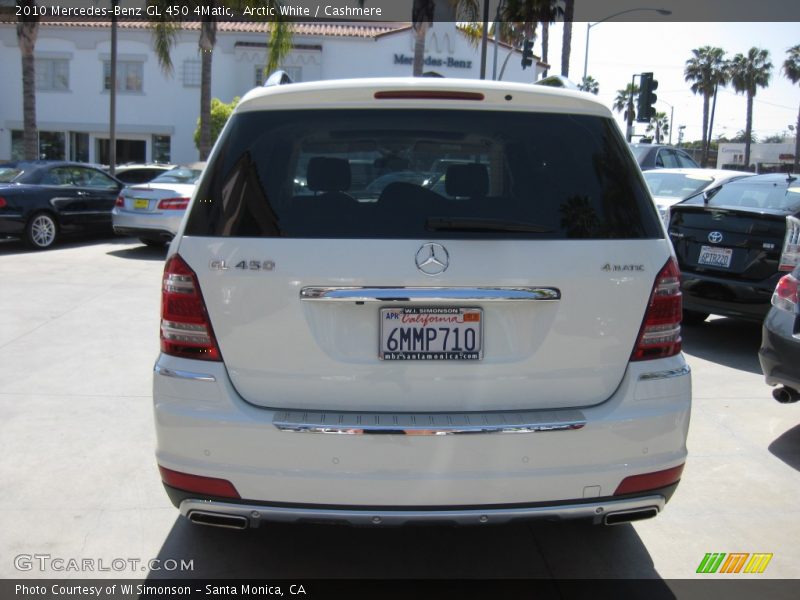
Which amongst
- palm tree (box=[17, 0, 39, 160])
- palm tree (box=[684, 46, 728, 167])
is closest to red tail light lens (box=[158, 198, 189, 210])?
palm tree (box=[17, 0, 39, 160])

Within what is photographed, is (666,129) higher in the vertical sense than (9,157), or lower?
higher

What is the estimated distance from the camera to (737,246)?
7270 millimetres

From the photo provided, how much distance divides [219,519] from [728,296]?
5719 millimetres

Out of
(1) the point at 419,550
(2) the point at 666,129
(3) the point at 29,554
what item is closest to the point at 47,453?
(3) the point at 29,554

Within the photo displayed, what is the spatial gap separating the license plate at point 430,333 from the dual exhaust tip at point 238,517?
77 centimetres

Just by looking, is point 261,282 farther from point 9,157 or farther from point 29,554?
point 9,157

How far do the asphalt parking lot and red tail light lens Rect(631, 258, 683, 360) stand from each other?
1064 millimetres

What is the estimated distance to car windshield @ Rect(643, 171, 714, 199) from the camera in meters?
10.9

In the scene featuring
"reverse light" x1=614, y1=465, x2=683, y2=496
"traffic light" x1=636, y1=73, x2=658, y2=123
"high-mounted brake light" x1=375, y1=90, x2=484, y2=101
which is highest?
"traffic light" x1=636, y1=73, x2=658, y2=123

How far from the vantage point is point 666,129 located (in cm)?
11306

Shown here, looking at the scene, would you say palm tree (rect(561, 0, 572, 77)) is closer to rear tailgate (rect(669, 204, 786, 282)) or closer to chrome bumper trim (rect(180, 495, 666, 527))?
rear tailgate (rect(669, 204, 786, 282))

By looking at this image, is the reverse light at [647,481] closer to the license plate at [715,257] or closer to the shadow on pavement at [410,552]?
the shadow on pavement at [410,552]

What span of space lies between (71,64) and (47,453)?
37.9 metres

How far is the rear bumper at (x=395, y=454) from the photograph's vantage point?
272 centimetres
